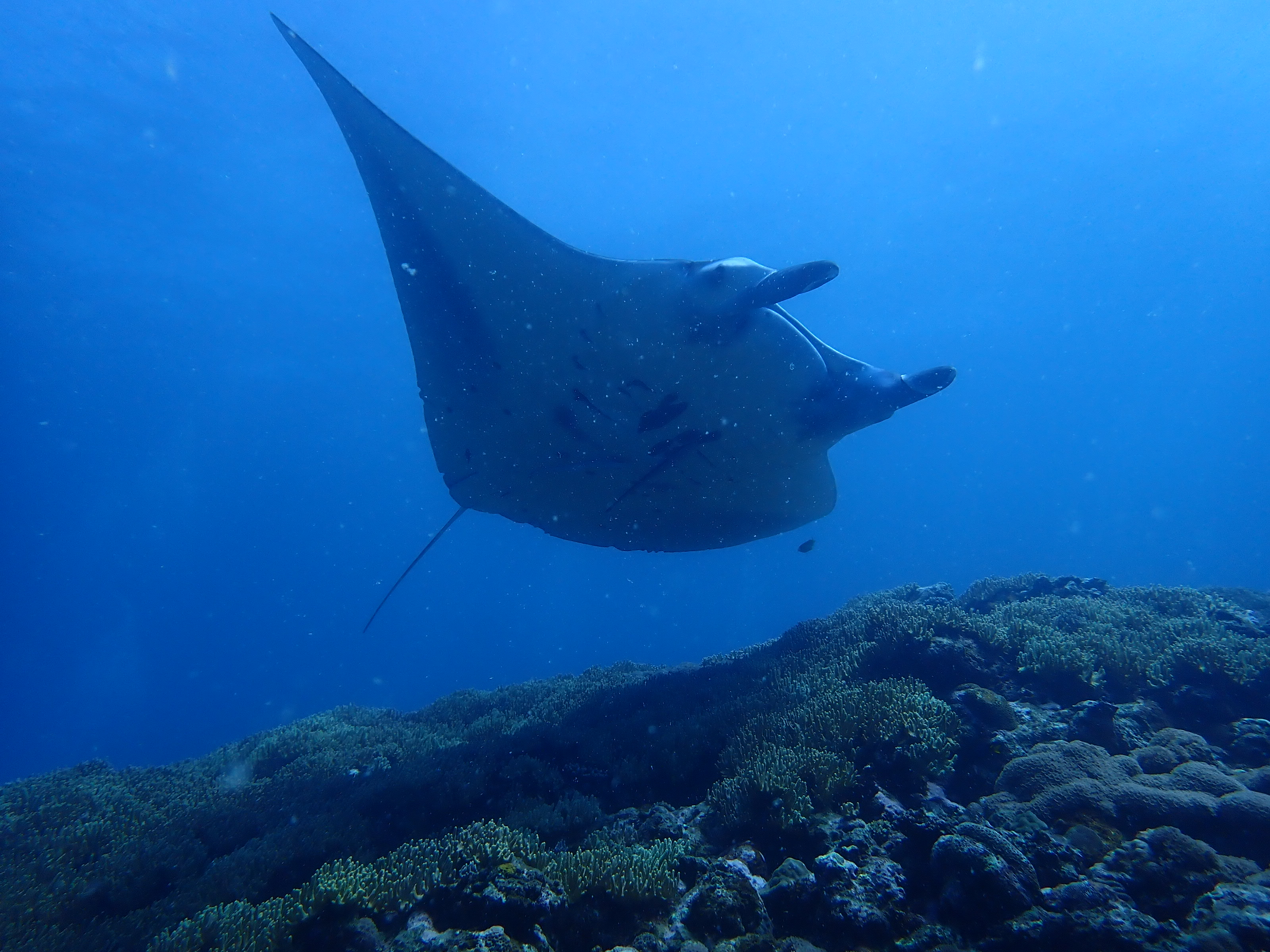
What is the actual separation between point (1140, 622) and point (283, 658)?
363 feet

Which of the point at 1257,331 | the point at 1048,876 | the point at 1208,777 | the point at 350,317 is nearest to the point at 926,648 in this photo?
the point at 1208,777

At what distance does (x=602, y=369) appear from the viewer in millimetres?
4613

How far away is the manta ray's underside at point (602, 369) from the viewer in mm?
4039

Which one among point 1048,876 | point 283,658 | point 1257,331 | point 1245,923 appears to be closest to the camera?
point 1245,923

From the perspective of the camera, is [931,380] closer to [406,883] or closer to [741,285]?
[741,285]

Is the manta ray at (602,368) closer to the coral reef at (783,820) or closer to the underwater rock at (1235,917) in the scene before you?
the coral reef at (783,820)

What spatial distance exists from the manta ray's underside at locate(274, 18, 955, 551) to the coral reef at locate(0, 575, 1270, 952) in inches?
73.5

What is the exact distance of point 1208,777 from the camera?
2879 millimetres

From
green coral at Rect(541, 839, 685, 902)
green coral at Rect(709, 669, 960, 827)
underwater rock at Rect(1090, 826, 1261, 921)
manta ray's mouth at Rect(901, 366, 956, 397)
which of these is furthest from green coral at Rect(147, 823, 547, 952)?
manta ray's mouth at Rect(901, 366, 956, 397)

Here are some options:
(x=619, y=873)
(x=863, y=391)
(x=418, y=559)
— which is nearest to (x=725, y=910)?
(x=619, y=873)

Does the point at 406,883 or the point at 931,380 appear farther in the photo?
the point at 931,380

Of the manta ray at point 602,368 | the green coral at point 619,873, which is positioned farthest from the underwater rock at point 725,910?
the manta ray at point 602,368

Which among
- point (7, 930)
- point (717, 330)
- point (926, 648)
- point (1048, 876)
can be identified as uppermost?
point (717, 330)

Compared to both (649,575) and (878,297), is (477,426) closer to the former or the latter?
(878,297)
